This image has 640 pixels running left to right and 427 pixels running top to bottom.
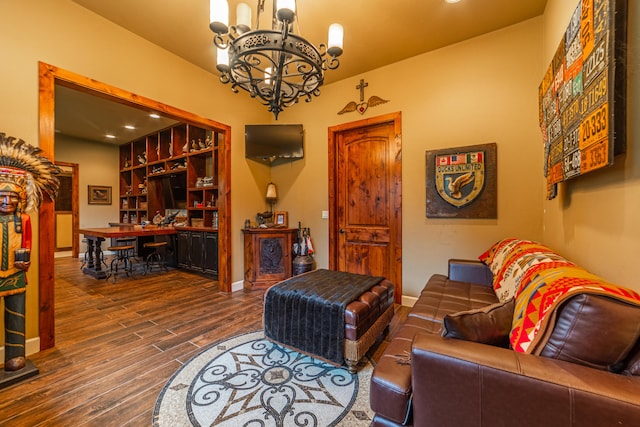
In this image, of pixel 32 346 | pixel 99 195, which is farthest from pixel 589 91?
pixel 99 195

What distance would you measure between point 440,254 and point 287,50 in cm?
269

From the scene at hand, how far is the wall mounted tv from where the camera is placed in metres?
3.98

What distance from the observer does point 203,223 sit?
4.82 metres

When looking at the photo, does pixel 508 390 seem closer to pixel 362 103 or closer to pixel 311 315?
pixel 311 315

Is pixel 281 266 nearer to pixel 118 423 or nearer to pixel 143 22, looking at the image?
pixel 118 423

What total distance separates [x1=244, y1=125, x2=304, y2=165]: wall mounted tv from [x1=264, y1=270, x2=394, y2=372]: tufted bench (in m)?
2.32

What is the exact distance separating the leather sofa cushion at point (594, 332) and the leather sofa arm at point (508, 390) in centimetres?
5

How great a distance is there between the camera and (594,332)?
31.9 inches

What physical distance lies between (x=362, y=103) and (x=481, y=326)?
3241 millimetres

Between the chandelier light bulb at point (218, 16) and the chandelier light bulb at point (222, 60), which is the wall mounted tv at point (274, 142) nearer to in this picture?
the chandelier light bulb at point (222, 60)

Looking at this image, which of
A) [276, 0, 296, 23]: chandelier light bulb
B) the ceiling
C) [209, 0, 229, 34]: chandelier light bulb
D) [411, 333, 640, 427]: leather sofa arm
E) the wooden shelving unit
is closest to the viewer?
[411, 333, 640, 427]: leather sofa arm

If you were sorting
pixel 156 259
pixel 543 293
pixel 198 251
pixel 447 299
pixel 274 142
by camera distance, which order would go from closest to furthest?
pixel 543 293 → pixel 447 299 → pixel 274 142 → pixel 198 251 → pixel 156 259

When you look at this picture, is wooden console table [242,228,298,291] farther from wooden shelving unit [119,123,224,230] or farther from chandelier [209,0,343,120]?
chandelier [209,0,343,120]

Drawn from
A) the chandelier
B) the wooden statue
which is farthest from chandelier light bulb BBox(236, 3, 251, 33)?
the wooden statue
